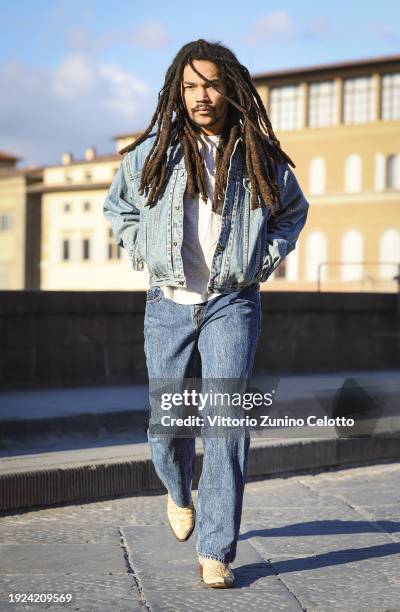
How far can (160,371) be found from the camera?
14.2 ft

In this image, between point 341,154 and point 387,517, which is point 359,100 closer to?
point 341,154

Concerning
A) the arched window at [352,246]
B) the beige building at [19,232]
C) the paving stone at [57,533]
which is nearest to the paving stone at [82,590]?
the paving stone at [57,533]

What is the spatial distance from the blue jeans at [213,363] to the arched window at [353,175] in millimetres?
58860

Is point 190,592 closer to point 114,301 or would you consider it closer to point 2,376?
point 2,376

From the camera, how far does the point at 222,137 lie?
4367 millimetres

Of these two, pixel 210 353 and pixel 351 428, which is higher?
pixel 210 353

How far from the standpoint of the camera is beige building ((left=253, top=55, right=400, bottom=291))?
2429 inches

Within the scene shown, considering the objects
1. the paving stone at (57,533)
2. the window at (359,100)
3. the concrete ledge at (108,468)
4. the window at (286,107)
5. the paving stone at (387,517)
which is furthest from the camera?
the window at (286,107)

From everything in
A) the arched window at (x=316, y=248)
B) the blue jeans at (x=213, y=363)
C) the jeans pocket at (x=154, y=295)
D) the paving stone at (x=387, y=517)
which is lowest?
the paving stone at (x=387, y=517)

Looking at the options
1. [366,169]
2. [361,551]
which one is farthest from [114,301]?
[366,169]

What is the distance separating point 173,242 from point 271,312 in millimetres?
10828

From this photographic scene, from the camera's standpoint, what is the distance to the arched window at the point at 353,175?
205 feet

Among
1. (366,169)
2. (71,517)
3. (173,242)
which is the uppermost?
(366,169)

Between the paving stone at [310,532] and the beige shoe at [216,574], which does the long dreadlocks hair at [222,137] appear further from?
the paving stone at [310,532]
